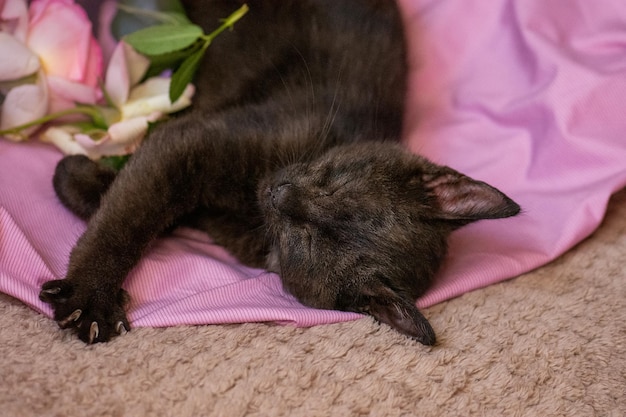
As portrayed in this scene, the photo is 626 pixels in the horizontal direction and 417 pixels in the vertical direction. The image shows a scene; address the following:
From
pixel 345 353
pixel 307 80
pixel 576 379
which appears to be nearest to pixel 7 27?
pixel 307 80

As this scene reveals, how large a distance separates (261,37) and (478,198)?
80 cm

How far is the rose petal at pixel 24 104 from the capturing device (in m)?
1.49

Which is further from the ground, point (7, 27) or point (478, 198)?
point (7, 27)

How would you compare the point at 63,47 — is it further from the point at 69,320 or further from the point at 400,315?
the point at 400,315

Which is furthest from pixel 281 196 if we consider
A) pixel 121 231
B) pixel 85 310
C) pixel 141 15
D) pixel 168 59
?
pixel 141 15

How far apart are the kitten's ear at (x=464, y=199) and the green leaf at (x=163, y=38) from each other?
2.27 feet

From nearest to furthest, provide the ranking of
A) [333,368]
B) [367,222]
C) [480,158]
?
[333,368] → [367,222] → [480,158]

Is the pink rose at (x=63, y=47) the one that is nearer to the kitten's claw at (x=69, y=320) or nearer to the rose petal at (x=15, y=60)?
the rose petal at (x=15, y=60)

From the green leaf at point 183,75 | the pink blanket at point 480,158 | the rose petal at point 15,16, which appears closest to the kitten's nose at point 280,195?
the pink blanket at point 480,158

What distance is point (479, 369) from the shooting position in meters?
1.22

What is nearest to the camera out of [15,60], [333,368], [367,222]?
[333,368]

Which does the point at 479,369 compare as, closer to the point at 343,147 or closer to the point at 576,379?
the point at 576,379

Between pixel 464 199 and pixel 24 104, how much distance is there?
109 cm

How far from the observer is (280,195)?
1328 millimetres
